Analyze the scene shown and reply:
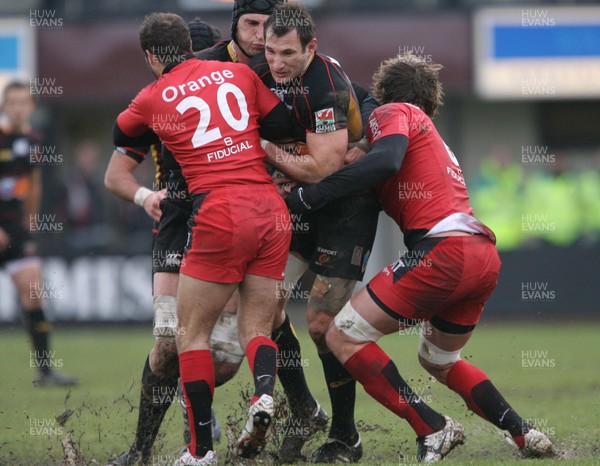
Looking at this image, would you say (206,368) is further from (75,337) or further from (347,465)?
(75,337)

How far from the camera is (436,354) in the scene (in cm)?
602

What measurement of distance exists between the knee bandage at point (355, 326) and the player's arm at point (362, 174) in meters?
0.61

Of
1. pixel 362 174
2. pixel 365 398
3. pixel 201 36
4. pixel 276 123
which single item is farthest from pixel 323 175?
pixel 365 398

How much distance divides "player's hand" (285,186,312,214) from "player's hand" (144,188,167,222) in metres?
1.03

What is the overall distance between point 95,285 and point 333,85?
30.8ft

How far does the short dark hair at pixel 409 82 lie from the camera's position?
6.08 metres

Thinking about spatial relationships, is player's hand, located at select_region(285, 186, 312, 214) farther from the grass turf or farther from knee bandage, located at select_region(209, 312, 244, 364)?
the grass turf

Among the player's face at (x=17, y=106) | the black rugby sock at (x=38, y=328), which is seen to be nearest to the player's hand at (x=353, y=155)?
the black rugby sock at (x=38, y=328)

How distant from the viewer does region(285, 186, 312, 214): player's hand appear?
5680mm

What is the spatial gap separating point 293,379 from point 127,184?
5.49ft

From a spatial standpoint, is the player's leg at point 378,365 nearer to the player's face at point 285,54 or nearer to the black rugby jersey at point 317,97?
the black rugby jersey at point 317,97

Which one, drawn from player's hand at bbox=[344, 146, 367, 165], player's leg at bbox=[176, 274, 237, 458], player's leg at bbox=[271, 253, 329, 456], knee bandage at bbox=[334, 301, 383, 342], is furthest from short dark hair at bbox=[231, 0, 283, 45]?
knee bandage at bbox=[334, 301, 383, 342]

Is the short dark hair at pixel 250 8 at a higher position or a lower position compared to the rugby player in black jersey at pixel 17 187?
higher

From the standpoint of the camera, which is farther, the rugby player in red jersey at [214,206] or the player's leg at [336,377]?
the player's leg at [336,377]
